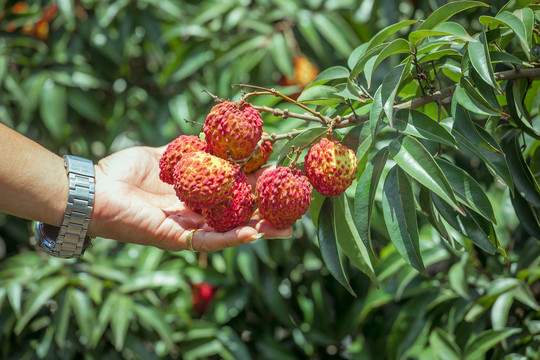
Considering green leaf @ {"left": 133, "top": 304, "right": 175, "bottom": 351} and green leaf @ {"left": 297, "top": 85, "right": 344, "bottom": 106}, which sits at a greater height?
green leaf @ {"left": 297, "top": 85, "right": 344, "bottom": 106}

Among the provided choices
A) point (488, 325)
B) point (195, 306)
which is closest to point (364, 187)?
point (488, 325)

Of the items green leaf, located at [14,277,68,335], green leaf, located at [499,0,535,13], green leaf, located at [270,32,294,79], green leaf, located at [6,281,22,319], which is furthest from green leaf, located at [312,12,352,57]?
green leaf, located at [6,281,22,319]

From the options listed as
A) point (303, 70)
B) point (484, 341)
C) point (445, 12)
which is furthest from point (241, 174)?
point (303, 70)

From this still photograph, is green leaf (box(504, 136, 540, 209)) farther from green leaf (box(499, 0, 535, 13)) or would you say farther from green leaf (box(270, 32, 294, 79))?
green leaf (box(270, 32, 294, 79))

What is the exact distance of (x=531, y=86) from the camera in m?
1.08

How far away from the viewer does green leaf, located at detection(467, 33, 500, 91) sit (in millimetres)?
786

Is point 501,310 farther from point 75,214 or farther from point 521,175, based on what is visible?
point 75,214

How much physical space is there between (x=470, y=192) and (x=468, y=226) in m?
0.07

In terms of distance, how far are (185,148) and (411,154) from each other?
39 centimetres

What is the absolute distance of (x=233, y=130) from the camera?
918mm

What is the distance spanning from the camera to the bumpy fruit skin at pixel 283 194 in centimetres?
91

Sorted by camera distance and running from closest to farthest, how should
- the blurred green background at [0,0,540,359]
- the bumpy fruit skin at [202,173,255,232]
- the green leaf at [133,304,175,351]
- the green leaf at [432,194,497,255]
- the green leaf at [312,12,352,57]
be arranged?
the green leaf at [432,194,497,255] → the bumpy fruit skin at [202,173,255,232] → the blurred green background at [0,0,540,359] → the green leaf at [133,304,175,351] → the green leaf at [312,12,352,57]

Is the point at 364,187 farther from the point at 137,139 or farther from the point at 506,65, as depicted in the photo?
the point at 137,139

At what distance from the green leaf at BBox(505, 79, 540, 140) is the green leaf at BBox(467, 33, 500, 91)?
6.2 inches
